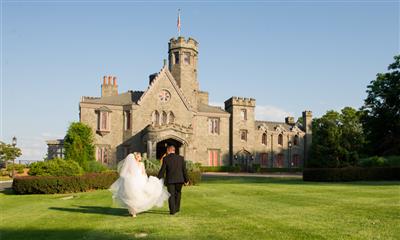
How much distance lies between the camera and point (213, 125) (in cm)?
5441

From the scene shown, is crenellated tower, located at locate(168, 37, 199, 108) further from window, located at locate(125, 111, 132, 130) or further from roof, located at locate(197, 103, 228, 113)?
window, located at locate(125, 111, 132, 130)

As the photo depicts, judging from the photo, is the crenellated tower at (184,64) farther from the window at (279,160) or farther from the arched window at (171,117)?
the window at (279,160)

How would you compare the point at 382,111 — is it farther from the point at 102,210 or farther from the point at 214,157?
the point at 102,210

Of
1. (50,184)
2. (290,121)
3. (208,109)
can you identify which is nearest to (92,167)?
(50,184)

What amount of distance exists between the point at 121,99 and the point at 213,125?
13062 mm

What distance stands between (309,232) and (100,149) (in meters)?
42.5

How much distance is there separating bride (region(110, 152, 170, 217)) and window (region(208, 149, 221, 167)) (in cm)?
4187

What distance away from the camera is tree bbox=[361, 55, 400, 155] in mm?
44684

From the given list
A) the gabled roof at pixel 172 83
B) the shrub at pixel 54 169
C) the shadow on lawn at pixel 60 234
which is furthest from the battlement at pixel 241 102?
the shadow on lawn at pixel 60 234

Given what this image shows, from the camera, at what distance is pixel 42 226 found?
33.2ft

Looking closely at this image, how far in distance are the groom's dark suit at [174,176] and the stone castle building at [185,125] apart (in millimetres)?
32115

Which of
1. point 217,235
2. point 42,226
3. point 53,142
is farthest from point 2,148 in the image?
point 217,235

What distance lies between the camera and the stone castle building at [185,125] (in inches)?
1887

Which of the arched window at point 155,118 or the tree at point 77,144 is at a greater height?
the arched window at point 155,118
